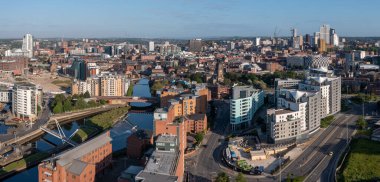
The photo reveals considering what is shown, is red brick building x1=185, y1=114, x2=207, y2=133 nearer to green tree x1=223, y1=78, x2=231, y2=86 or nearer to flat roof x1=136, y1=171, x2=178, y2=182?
flat roof x1=136, y1=171, x2=178, y2=182

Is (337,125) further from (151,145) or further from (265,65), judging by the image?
(265,65)

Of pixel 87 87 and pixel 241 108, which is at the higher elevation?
pixel 87 87

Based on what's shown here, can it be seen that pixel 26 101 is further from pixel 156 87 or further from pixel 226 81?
pixel 226 81

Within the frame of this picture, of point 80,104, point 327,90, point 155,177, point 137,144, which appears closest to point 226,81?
point 80,104

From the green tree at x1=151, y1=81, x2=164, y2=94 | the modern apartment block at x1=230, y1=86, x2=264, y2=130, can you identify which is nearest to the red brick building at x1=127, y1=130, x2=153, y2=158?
the modern apartment block at x1=230, y1=86, x2=264, y2=130

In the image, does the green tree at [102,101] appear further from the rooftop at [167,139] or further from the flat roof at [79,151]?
the rooftop at [167,139]

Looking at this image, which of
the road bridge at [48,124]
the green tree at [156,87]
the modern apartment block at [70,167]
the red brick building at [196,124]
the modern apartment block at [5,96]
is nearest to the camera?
the modern apartment block at [70,167]

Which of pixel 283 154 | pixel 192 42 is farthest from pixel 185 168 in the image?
pixel 192 42

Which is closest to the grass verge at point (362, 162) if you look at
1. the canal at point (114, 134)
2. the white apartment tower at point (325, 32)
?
the canal at point (114, 134)

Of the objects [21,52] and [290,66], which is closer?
[290,66]
